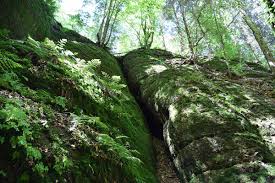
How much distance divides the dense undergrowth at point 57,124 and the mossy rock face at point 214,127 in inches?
42.9

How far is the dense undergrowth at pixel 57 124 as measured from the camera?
141 inches

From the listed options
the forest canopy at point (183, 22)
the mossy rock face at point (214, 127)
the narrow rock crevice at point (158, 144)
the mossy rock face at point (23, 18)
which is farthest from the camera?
the forest canopy at point (183, 22)

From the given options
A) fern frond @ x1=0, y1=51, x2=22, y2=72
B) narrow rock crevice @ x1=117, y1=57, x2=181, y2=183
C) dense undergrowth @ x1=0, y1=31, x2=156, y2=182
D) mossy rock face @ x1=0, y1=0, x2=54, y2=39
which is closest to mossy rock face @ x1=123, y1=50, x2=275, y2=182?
narrow rock crevice @ x1=117, y1=57, x2=181, y2=183

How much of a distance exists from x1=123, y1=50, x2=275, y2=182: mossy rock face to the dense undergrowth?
109cm

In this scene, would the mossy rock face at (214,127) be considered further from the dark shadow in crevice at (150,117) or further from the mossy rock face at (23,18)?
the mossy rock face at (23,18)

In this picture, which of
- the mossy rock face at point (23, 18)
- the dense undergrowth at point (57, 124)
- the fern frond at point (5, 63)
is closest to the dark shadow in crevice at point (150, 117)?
the dense undergrowth at point (57, 124)

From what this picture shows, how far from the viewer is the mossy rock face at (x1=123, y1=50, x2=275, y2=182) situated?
20.2ft

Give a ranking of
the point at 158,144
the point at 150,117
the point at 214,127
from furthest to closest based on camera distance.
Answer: the point at 150,117 → the point at 158,144 → the point at 214,127

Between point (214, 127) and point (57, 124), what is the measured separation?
389 cm

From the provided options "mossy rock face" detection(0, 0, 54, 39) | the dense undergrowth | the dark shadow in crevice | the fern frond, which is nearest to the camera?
the dense undergrowth

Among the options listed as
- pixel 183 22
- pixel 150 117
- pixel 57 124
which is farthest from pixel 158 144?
pixel 183 22

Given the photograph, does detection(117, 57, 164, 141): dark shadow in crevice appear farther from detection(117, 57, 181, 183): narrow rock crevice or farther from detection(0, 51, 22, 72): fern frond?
detection(0, 51, 22, 72): fern frond

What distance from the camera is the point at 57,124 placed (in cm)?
473

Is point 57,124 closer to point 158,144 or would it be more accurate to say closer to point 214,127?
point 214,127
